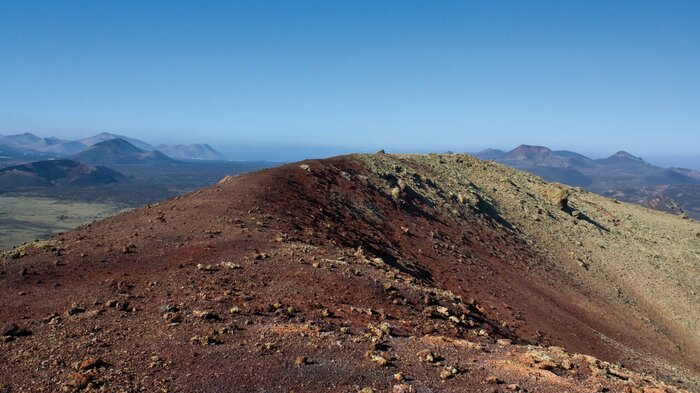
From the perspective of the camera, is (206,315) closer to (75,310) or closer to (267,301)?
(267,301)

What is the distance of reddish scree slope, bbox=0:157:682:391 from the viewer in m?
10.1

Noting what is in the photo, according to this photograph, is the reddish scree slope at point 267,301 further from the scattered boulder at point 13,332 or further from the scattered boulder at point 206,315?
the scattered boulder at point 13,332

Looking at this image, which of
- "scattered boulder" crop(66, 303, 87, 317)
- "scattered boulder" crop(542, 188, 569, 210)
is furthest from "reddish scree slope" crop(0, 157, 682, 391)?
"scattered boulder" crop(542, 188, 569, 210)

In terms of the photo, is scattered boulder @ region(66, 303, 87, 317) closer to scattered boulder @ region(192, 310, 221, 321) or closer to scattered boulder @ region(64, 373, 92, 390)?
scattered boulder @ region(192, 310, 221, 321)

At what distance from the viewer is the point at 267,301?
45.2 feet

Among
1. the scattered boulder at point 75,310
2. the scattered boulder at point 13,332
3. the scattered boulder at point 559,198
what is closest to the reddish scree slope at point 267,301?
the scattered boulder at point 75,310

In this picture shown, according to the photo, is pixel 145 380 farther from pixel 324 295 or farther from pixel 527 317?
pixel 527 317

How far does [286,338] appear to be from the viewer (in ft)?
37.4

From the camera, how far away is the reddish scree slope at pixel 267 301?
10.1 meters

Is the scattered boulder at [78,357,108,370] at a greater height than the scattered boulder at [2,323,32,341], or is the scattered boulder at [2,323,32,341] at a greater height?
the scattered boulder at [2,323,32,341]

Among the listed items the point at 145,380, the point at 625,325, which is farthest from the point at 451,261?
the point at 145,380

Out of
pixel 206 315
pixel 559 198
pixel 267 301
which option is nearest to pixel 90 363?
pixel 206 315

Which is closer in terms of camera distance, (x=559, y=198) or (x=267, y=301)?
(x=267, y=301)

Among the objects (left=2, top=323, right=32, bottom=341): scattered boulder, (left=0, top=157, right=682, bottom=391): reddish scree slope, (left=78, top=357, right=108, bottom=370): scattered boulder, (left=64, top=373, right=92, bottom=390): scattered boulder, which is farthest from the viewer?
(left=2, top=323, right=32, bottom=341): scattered boulder
